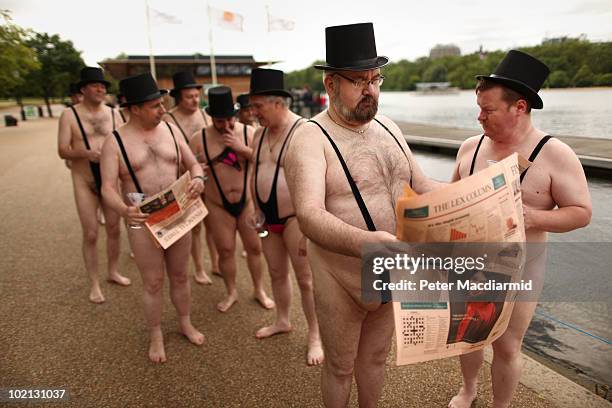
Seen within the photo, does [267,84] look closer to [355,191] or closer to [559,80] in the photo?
[355,191]

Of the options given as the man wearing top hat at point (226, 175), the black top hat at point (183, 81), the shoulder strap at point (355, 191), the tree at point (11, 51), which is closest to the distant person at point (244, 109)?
the black top hat at point (183, 81)

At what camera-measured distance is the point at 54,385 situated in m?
3.23

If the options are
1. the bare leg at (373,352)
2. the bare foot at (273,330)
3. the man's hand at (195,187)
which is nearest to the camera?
the bare leg at (373,352)

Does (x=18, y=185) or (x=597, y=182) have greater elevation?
(x=597, y=182)

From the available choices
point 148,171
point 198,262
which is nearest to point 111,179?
point 148,171

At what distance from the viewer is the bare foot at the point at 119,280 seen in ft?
16.8

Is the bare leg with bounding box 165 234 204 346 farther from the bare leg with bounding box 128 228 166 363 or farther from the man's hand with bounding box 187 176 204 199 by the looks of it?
the man's hand with bounding box 187 176 204 199

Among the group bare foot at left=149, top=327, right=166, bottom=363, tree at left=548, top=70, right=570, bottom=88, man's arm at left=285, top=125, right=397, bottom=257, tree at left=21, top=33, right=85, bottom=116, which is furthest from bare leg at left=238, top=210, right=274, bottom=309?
tree at left=21, top=33, right=85, bottom=116

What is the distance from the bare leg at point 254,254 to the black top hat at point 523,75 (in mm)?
2800

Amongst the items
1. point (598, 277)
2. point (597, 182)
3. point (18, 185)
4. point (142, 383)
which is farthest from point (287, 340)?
point (18, 185)

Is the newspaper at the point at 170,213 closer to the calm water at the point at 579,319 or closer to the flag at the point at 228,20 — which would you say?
the calm water at the point at 579,319

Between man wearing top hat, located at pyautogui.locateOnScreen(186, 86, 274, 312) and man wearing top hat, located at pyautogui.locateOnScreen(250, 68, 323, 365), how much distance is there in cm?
54

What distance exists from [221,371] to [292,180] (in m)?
2.18

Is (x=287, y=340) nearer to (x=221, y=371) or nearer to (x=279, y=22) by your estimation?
(x=221, y=371)
